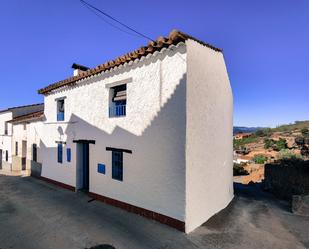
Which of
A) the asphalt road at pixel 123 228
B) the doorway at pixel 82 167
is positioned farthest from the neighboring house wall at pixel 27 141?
the asphalt road at pixel 123 228

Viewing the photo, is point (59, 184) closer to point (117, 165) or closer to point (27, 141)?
point (117, 165)

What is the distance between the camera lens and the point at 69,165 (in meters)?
10.8

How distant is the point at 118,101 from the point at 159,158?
3.25 m

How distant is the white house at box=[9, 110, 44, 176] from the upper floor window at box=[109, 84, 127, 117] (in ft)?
23.2

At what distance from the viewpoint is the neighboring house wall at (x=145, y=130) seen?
21.4 ft

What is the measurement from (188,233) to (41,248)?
13.4 feet

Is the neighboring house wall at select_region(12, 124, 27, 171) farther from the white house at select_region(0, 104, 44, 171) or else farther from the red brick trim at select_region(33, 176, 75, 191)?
the red brick trim at select_region(33, 176, 75, 191)

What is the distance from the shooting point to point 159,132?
6.97m

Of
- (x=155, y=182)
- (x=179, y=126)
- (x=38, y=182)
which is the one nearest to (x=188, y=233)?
(x=155, y=182)

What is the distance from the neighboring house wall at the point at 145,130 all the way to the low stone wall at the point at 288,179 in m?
7.67

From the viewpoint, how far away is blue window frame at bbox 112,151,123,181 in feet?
27.0

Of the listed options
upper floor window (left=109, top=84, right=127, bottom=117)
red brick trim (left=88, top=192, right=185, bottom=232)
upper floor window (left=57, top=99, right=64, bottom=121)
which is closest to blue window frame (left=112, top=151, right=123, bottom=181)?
red brick trim (left=88, top=192, right=185, bottom=232)

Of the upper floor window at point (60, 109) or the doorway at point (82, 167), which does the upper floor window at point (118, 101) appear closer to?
the doorway at point (82, 167)

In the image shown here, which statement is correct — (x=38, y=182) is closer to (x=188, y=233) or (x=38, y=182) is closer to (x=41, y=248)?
(x=41, y=248)
